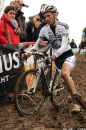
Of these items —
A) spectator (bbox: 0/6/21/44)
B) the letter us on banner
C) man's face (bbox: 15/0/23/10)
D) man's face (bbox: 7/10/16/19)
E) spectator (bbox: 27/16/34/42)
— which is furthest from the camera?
spectator (bbox: 27/16/34/42)

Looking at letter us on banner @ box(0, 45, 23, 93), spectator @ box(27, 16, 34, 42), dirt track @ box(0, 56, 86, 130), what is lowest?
dirt track @ box(0, 56, 86, 130)

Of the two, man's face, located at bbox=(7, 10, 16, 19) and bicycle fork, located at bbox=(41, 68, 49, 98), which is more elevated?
man's face, located at bbox=(7, 10, 16, 19)

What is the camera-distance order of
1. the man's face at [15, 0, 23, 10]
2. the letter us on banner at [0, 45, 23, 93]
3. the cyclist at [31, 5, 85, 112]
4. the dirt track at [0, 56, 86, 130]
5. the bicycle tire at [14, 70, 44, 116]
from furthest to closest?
1. the man's face at [15, 0, 23, 10]
2. the letter us on banner at [0, 45, 23, 93]
3. the cyclist at [31, 5, 85, 112]
4. the bicycle tire at [14, 70, 44, 116]
5. the dirt track at [0, 56, 86, 130]

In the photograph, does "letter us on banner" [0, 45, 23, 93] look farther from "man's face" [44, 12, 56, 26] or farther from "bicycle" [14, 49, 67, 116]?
"man's face" [44, 12, 56, 26]

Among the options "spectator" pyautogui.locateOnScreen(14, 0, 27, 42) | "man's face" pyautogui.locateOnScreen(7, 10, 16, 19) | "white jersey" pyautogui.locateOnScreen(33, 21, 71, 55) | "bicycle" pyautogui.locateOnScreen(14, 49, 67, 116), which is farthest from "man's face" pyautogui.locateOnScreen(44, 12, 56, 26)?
"spectator" pyautogui.locateOnScreen(14, 0, 27, 42)

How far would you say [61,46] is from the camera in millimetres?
7656

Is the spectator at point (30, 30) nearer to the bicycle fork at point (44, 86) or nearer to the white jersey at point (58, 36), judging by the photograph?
the white jersey at point (58, 36)

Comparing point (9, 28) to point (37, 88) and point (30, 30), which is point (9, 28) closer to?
point (37, 88)

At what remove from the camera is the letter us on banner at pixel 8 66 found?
854 centimetres

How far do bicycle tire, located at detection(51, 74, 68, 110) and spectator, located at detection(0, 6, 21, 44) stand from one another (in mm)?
1445

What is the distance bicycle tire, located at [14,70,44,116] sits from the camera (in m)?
7.38

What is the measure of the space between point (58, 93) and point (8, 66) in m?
1.17

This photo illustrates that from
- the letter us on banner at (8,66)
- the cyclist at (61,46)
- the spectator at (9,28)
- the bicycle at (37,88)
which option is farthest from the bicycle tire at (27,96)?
the spectator at (9,28)

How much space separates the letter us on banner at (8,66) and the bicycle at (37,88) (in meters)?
0.93
